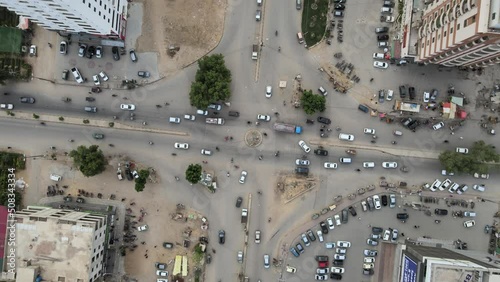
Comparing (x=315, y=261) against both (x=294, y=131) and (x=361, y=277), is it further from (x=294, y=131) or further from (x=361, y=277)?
(x=294, y=131)

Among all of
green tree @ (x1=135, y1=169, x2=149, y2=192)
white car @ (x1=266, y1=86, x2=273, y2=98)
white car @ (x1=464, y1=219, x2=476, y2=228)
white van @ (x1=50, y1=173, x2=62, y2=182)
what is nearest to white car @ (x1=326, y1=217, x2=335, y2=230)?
white car @ (x1=464, y1=219, x2=476, y2=228)

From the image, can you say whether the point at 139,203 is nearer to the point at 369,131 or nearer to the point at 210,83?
the point at 210,83

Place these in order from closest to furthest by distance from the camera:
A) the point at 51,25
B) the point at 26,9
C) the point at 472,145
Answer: the point at 26,9
the point at 51,25
the point at 472,145

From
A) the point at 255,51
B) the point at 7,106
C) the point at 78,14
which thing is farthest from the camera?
the point at 255,51

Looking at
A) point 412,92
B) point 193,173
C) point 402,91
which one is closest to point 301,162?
point 193,173

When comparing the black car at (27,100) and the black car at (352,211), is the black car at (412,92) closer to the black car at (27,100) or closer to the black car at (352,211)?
the black car at (352,211)

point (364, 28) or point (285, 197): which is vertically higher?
point (364, 28)

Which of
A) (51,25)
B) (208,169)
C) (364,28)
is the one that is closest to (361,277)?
(208,169)
